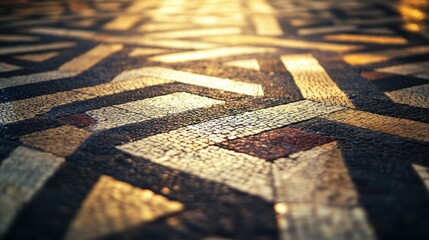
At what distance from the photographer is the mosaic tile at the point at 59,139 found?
3227mm

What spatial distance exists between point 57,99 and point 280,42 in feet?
13.9

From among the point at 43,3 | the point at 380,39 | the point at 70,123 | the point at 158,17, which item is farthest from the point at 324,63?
the point at 43,3

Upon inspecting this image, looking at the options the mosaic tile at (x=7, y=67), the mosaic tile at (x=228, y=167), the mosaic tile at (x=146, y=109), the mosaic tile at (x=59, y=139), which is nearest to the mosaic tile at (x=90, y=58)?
the mosaic tile at (x=7, y=67)

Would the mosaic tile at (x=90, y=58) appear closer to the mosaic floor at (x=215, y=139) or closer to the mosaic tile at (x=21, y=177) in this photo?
the mosaic floor at (x=215, y=139)

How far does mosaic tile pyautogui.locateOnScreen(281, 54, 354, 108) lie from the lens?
177 inches

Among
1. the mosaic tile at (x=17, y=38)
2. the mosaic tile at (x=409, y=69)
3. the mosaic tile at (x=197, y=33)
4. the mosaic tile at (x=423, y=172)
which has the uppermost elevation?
the mosaic tile at (x=423, y=172)

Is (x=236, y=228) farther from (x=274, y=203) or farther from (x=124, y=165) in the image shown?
(x=124, y=165)

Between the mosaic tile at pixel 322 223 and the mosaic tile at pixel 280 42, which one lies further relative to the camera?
the mosaic tile at pixel 280 42

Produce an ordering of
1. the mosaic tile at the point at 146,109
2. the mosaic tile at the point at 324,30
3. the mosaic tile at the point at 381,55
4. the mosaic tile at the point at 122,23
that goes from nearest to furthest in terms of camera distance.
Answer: the mosaic tile at the point at 146,109
the mosaic tile at the point at 381,55
the mosaic tile at the point at 324,30
the mosaic tile at the point at 122,23

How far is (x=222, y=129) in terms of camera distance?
11.9 feet

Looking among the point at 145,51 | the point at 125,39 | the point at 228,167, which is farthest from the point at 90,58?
the point at 228,167

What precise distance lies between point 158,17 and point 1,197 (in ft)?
29.5

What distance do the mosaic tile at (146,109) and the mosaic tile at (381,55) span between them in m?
2.72

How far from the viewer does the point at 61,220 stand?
234 centimetres
